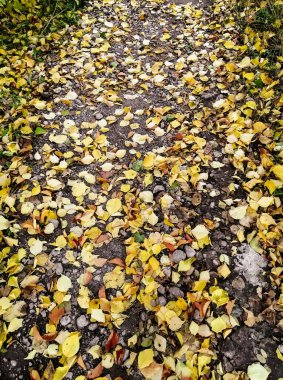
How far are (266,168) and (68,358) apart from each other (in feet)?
6.79

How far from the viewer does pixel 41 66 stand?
3797mm

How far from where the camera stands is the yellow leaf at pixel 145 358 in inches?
72.9

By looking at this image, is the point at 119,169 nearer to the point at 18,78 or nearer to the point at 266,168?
the point at 266,168

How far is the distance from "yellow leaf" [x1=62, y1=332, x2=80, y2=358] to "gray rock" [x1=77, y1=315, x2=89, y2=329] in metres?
0.07

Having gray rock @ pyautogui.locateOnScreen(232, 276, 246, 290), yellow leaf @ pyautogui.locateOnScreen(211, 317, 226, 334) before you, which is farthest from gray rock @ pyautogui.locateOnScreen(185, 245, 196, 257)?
yellow leaf @ pyautogui.locateOnScreen(211, 317, 226, 334)

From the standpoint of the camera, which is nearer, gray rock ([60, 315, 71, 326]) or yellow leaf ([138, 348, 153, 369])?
yellow leaf ([138, 348, 153, 369])

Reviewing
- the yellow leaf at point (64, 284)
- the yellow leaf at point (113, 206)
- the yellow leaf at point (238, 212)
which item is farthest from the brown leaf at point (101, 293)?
the yellow leaf at point (238, 212)

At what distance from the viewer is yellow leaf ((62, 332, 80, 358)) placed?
191 centimetres

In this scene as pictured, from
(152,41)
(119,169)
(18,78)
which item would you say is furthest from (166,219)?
(152,41)

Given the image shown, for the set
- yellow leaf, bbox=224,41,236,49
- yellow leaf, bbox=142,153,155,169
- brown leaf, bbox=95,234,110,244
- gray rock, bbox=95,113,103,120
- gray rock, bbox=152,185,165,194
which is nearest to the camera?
brown leaf, bbox=95,234,110,244

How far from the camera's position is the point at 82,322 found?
2.05 meters

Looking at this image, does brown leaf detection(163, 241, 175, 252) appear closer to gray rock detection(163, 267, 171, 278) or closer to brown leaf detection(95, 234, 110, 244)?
gray rock detection(163, 267, 171, 278)

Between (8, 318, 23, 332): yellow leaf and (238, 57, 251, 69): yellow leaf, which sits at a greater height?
(238, 57, 251, 69): yellow leaf

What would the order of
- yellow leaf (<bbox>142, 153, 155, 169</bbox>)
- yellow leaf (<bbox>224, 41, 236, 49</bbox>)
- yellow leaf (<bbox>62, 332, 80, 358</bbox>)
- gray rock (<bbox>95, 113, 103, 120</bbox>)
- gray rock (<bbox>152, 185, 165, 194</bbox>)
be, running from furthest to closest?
yellow leaf (<bbox>224, 41, 236, 49</bbox>)
gray rock (<bbox>95, 113, 103, 120</bbox>)
yellow leaf (<bbox>142, 153, 155, 169</bbox>)
gray rock (<bbox>152, 185, 165, 194</bbox>)
yellow leaf (<bbox>62, 332, 80, 358</bbox>)
